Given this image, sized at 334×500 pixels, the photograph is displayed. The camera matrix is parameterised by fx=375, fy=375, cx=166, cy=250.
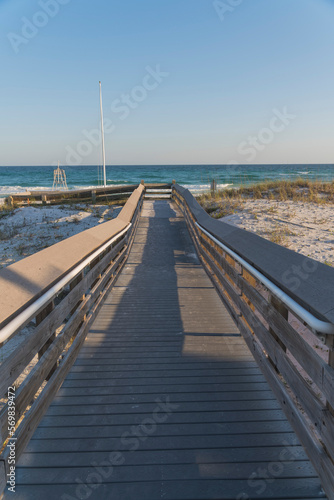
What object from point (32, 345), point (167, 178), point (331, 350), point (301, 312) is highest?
point (167, 178)

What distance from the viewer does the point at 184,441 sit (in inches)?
107

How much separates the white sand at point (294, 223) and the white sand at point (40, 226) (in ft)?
19.4

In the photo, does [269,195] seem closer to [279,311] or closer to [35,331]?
[279,311]

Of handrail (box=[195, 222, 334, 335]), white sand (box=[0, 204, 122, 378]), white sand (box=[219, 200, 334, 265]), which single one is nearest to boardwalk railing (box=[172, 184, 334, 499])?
handrail (box=[195, 222, 334, 335])

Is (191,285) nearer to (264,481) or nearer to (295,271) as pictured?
(295,271)

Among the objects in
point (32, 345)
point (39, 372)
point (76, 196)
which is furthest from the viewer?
point (76, 196)

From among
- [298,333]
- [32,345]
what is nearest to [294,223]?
[298,333]

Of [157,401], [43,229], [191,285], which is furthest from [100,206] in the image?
[157,401]

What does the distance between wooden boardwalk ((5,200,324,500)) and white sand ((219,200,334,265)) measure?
5.36m

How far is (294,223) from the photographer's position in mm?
12391

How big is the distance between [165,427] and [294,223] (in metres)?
10.6

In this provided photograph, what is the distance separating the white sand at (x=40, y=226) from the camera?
1187cm

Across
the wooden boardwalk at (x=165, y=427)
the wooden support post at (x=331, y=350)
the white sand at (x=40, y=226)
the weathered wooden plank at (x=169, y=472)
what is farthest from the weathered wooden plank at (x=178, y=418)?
the white sand at (x=40, y=226)

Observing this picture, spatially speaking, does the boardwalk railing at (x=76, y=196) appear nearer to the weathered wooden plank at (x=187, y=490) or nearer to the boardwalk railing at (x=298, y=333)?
the boardwalk railing at (x=298, y=333)
